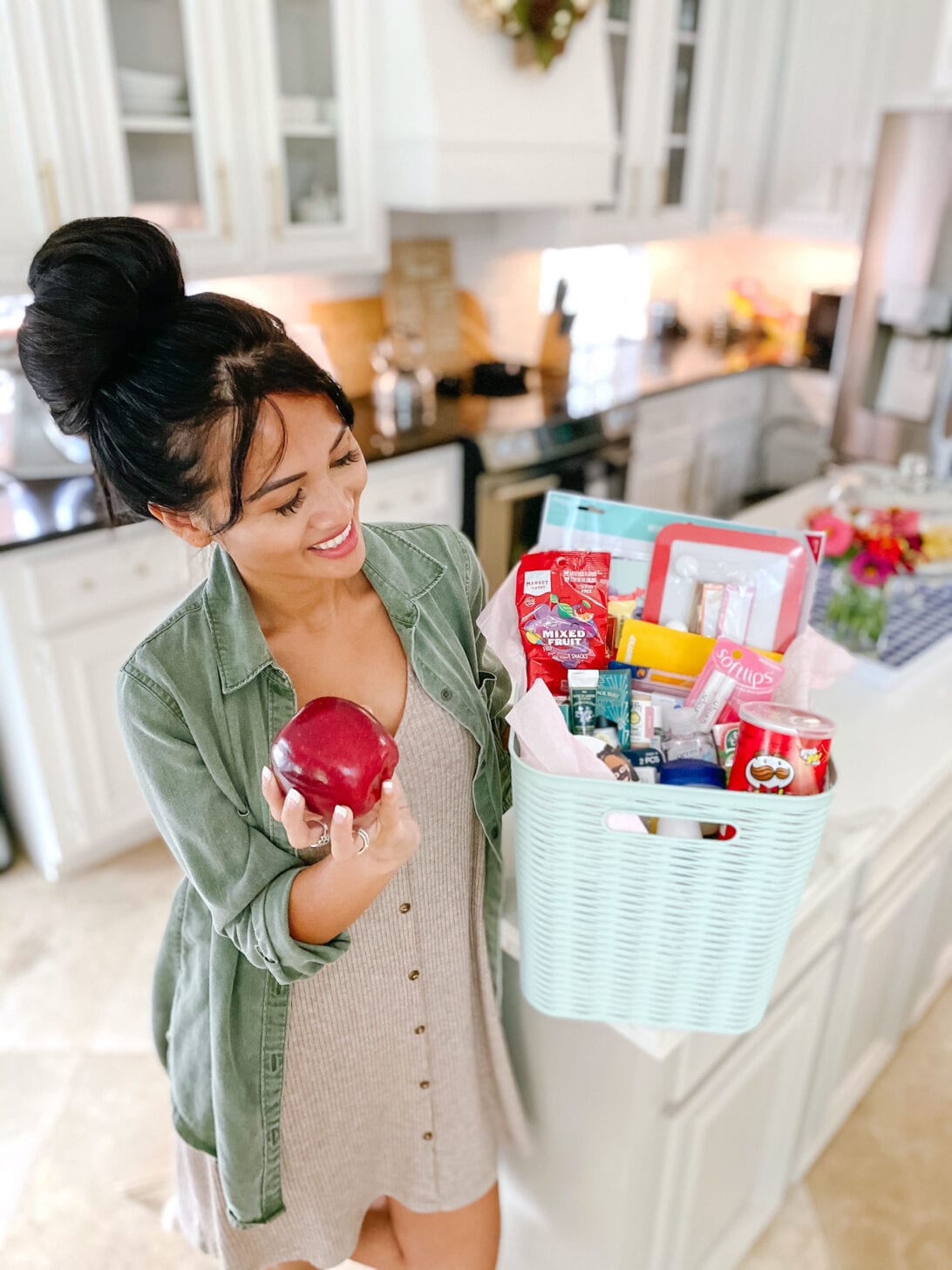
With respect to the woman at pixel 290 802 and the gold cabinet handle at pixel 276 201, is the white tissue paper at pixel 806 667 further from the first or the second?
the gold cabinet handle at pixel 276 201

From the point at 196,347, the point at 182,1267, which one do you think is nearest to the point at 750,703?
the point at 196,347

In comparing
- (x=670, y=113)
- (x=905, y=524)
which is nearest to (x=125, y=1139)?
(x=905, y=524)

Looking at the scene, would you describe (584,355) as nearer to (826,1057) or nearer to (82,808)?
(82,808)

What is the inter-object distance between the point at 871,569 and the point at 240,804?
1097mm

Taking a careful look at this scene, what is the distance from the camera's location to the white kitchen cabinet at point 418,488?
254 centimetres

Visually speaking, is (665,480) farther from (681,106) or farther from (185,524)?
(185,524)

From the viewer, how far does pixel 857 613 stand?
1.54 m

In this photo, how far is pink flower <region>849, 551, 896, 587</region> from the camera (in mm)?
1472

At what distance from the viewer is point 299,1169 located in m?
1.04

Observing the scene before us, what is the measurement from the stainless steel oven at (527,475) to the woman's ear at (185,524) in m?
1.99

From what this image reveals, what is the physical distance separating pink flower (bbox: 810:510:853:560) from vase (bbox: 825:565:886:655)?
5cm

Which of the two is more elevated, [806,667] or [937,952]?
[806,667]

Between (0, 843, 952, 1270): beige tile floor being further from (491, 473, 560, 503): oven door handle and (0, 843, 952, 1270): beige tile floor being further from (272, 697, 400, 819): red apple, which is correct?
(491, 473, 560, 503): oven door handle

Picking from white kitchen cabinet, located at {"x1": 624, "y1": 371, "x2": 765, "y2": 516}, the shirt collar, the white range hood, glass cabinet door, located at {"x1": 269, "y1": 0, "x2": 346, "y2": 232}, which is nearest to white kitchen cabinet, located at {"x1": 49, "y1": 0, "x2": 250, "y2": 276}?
glass cabinet door, located at {"x1": 269, "y1": 0, "x2": 346, "y2": 232}
